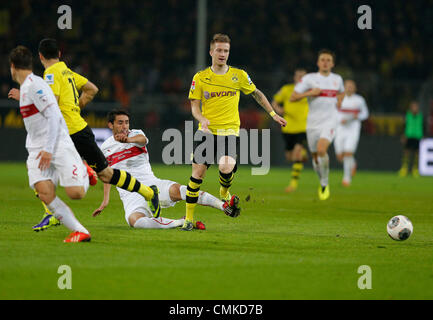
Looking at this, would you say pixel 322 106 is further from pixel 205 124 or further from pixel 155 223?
pixel 155 223

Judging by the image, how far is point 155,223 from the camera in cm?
886

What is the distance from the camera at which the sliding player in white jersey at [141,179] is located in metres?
8.86

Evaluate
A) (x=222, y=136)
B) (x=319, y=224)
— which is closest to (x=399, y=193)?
(x=319, y=224)

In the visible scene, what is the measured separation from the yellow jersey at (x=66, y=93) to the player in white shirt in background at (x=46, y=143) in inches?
35.0

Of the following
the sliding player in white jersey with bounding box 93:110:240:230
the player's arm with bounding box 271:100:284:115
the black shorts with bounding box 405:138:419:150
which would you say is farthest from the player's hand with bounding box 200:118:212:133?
the black shorts with bounding box 405:138:419:150

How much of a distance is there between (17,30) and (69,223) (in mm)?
19690

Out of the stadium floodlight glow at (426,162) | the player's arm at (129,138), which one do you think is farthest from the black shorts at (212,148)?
the stadium floodlight glow at (426,162)

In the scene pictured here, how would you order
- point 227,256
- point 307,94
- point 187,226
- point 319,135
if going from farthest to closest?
point 319,135 → point 307,94 → point 187,226 → point 227,256

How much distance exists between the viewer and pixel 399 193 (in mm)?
15609

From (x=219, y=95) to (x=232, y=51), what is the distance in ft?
57.8

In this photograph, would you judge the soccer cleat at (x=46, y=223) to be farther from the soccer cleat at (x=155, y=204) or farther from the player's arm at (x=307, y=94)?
the player's arm at (x=307, y=94)

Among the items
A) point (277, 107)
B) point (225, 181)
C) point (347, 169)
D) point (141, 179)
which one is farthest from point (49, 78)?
point (347, 169)

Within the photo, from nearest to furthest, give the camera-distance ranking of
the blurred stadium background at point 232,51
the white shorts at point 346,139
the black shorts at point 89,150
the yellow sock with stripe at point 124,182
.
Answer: the yellow sock with stripe at point 124,182
the black shorts at point 89,150
the white shorts at point 346,139
the blurred stadium background at point 232,51
